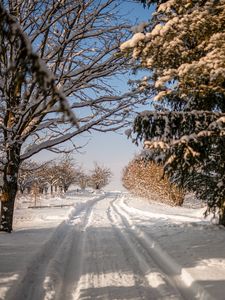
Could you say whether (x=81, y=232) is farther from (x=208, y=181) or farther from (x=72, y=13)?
(x=72, y=13)

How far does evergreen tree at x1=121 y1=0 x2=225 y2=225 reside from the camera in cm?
590

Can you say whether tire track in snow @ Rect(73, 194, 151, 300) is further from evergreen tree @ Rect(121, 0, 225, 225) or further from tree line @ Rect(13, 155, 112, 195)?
tree line @ Rect(13, 155, 112, 195)

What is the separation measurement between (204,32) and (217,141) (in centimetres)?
230

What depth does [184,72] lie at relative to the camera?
587 centimetres

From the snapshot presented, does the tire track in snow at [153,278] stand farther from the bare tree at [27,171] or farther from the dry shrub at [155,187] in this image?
the dry shrub at [155,187]

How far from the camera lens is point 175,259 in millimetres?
6906

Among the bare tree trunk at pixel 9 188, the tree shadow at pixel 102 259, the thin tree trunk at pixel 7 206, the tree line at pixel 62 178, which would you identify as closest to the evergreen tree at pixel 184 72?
the tree shadow at pixel 102 259

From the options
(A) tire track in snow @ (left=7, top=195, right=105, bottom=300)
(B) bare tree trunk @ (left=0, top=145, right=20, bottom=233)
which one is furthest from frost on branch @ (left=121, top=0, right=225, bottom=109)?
(B) bare tree trunk @ (left=0, top=145, right=20, bottom=233)

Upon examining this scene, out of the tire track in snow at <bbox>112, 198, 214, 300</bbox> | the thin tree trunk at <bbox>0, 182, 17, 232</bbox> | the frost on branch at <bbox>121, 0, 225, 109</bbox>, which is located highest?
the frost on branch at <bbox>121, 0, 225, 109</bbox>

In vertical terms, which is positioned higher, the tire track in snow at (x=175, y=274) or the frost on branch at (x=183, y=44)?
the frost on branch at (x=183, y=44)

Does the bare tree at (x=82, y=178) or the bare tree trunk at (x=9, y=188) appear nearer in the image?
the bare tree trunk at (x=9, y=188)

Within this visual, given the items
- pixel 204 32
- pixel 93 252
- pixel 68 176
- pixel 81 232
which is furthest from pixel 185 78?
pixel 68 176

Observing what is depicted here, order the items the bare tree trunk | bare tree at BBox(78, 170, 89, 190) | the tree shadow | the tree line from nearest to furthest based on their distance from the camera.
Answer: the tree shadow < the bare tree trunk < the tree line < bare tree at BBox(78, 170, 89, 190)

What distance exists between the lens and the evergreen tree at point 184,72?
5898 mm
